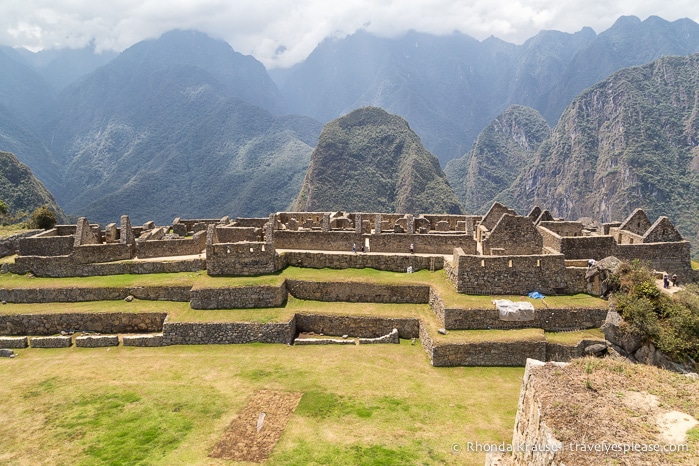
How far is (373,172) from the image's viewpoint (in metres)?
138

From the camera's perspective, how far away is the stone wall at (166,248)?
958 inches

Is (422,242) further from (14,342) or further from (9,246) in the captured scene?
(9,246)

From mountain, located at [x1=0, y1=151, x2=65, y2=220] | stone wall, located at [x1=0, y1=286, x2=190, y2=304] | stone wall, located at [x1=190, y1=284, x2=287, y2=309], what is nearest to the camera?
stone wall, located at [x1=190, y1=284, x2=287, y2=309]

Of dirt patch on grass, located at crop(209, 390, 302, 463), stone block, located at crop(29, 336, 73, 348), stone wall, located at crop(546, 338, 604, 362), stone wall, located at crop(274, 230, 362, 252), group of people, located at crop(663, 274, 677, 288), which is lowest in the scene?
dirt patch on grass, located at crop(209, 390, 302, 463)

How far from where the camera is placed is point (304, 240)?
80.9 feet

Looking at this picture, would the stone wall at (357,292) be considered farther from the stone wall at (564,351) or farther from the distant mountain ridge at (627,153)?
the distant mountain ridge at (627,153)

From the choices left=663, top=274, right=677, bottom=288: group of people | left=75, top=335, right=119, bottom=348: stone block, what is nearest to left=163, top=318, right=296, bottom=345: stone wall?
left=75, top=335, right=119, bottom=348: stone block

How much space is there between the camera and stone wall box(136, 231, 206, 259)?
Result: 2433cm

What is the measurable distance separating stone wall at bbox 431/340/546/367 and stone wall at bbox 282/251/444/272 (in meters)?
6.09

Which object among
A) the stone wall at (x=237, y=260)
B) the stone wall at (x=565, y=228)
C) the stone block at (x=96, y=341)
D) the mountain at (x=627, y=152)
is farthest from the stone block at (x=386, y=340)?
the mountain at (x=627, y=152)

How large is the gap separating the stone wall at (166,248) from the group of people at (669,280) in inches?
903

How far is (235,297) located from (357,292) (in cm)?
548

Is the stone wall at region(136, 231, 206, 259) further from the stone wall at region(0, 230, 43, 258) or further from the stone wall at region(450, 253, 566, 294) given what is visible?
the stone wall at region(450, 253, 566, 294)

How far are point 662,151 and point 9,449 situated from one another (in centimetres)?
18393
